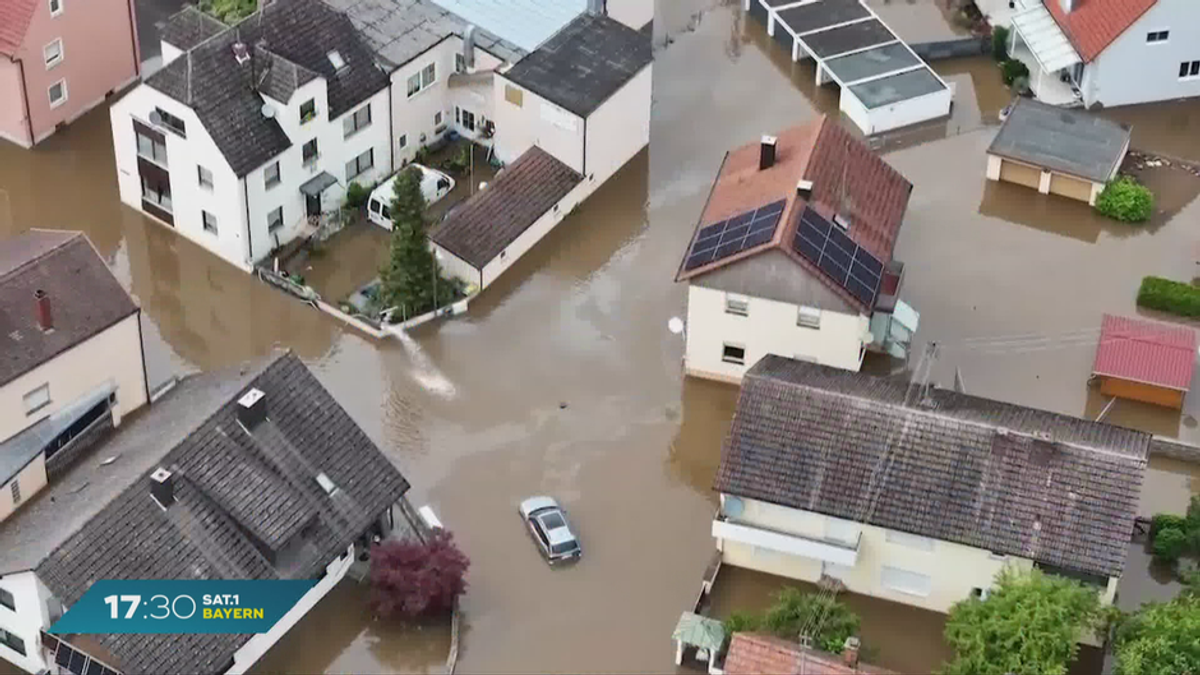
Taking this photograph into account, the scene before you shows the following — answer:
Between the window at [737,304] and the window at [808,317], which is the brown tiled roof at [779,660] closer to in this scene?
the window at [808,317]

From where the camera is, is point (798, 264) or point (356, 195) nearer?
point (798, 264)

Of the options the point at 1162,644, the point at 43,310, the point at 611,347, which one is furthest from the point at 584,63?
the point at 1162,644

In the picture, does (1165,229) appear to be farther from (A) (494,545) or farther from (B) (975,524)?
(A) (494,545)

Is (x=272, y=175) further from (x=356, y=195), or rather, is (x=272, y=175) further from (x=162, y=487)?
(x=162, y=487)

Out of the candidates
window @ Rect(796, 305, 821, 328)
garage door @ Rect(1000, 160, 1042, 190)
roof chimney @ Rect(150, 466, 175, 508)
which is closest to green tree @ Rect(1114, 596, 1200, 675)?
window @ Rect(796, 305, 821, 328)

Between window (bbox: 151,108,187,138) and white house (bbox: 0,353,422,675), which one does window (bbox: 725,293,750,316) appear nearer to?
white house (bbox: 0,353,422,675)

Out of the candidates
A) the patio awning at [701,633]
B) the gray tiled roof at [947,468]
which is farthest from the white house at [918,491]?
the patio awning at [701,633]
